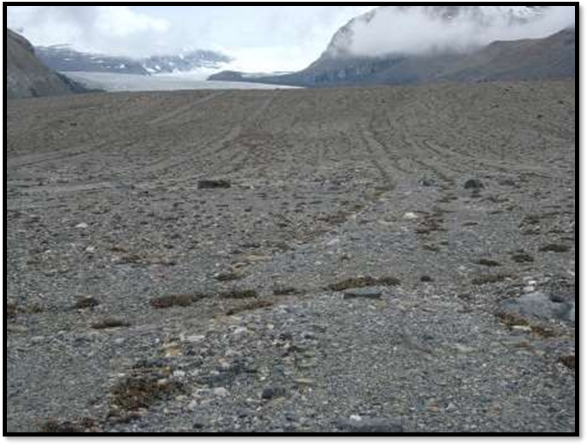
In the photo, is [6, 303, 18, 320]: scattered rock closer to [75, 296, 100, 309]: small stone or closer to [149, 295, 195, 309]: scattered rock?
[75, 296, 100, 309]: small stone

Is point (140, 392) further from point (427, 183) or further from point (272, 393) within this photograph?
point (427, 183)

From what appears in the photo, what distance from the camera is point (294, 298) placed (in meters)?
13.9

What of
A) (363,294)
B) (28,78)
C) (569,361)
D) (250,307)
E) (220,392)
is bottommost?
(220,392)

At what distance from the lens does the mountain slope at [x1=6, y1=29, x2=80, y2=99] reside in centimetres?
12112

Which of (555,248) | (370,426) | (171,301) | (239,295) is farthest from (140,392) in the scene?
(555,248)

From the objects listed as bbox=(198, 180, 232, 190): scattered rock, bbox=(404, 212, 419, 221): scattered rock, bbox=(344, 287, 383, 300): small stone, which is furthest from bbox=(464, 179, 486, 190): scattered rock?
bbox=(344, 287, 383, 300): small stone

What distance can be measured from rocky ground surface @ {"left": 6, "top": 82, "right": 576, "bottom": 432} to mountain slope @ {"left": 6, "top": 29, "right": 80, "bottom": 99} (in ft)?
307

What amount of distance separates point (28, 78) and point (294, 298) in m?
127

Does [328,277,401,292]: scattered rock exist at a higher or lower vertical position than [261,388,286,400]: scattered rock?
higher

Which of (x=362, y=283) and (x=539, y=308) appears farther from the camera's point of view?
(x=362, y=283)

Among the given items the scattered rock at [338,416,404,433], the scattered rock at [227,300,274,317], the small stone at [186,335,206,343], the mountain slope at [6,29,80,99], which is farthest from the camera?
the mountain slope at [6,29,80,99]

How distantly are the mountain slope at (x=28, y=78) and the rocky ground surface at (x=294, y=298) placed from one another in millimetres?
93491

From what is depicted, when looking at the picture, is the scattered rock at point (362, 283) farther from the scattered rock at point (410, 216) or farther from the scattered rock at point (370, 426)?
the scattered rock at point (410, 216)
